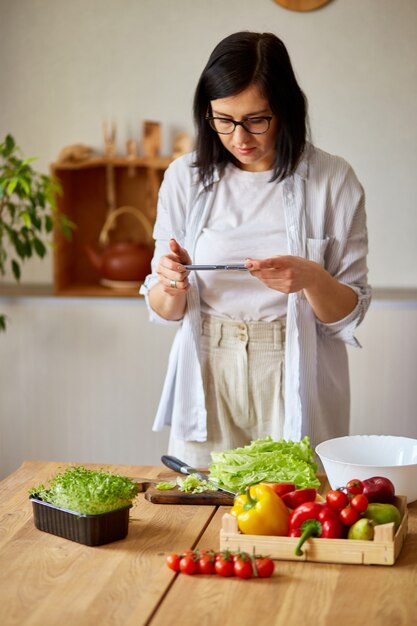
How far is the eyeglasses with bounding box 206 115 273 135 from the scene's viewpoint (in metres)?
2.37

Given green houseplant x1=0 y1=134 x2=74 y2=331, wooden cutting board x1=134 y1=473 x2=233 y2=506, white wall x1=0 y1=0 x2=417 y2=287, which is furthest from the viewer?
white wall x1=0 y1=0 x2=417 y2=287

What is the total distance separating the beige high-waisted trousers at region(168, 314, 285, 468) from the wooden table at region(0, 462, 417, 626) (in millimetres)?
652

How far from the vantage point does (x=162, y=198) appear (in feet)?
8.69

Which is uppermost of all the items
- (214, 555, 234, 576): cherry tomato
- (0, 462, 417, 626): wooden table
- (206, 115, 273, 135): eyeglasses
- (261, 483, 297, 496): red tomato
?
(206, 115, 273, 135): eyeglasses

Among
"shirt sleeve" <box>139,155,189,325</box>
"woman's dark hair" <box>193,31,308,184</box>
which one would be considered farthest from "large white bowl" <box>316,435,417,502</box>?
"woman's dark hair" <box>193,31,308,184</box>

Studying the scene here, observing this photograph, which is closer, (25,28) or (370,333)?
(370,333)

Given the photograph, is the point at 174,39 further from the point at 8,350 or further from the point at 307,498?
the point at 307,498

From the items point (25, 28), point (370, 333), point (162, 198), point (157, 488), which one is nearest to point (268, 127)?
point (162, 198)

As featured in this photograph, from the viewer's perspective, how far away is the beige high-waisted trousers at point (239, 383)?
2.52 m

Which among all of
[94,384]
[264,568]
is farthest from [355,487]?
[94,384]

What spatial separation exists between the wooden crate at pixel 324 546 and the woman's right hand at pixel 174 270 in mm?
783

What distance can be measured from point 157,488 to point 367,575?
0.62 m

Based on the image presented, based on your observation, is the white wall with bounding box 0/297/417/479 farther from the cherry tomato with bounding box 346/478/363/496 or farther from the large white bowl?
the cherry tomato with bounding box 346/478/363/496

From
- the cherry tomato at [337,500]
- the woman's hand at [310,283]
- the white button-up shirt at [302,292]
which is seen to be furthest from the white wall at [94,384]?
the cherry tomato at [337,500]
